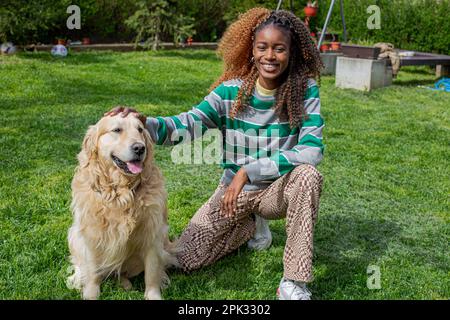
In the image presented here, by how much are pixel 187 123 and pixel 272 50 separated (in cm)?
63

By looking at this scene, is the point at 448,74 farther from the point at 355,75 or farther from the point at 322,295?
the point at 322,295

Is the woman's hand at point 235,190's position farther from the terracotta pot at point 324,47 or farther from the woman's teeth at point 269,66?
the terracotta pot at point 324,47

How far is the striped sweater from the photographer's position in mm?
2996

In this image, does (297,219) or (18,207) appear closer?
(297,219)

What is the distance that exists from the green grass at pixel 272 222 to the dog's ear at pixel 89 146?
0.74 meters

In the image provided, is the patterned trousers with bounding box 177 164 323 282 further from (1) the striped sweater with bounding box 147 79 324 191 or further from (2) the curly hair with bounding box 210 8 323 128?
(2) the curly hair with bounding box 210 8 323 128

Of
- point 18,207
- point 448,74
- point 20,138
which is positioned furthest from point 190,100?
point 448,74

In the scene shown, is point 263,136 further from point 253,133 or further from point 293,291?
point 293,291

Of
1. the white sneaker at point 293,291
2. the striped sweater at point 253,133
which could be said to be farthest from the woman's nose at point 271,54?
the white sneaker at point 293,291

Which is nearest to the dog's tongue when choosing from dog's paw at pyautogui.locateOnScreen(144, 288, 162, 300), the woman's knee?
dog's paw at pyautogui.locateOnScreen(144, 288, 162, 300)

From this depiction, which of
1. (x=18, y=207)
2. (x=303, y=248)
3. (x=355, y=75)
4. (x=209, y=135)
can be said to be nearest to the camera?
(x=303, y=248)

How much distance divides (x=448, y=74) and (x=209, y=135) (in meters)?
7.85

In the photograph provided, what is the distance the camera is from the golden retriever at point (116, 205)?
2742mm

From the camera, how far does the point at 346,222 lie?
4.26m
